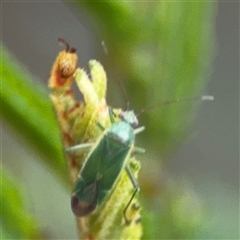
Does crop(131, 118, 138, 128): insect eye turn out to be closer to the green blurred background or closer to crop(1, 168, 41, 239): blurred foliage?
the green blurred background

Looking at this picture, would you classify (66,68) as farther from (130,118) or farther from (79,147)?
(130,118)

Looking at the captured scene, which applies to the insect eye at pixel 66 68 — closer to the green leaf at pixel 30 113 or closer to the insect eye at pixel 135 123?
the green leaf at pixel 30 113

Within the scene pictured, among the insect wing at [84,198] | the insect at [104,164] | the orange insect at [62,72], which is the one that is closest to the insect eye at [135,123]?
the insect at [104,164]

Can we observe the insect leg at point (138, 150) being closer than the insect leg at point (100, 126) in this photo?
No

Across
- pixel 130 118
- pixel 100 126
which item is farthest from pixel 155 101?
pixel 100 126

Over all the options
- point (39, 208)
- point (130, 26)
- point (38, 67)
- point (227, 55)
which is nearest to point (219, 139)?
point (227, 55)

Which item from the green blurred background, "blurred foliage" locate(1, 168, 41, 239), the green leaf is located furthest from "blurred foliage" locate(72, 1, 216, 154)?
"blurred foliage" locate(1, 168, 41, 239)
